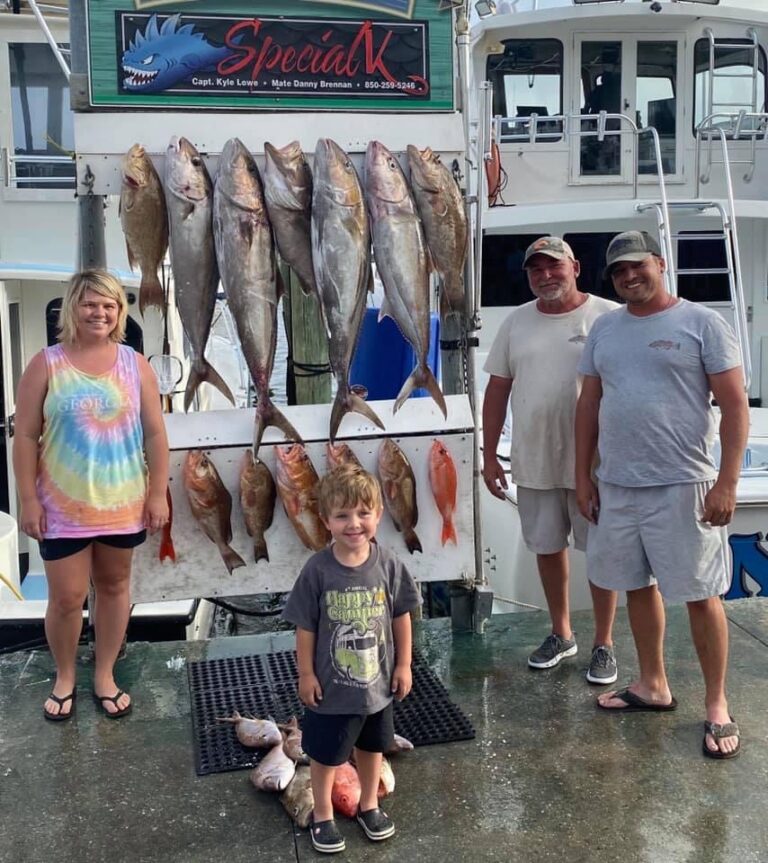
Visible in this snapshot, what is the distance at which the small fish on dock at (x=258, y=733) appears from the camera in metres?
3.35

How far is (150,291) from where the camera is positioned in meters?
3.80

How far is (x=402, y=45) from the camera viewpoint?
4219 millimetres

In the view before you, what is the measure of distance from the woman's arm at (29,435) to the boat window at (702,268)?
25.1ft

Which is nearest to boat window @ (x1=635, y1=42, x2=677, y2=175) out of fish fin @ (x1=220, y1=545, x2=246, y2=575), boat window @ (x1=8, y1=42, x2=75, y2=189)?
boat window @ (x1=8, y1=42, x2=75, y2=189)

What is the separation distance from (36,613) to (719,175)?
8.98 metres

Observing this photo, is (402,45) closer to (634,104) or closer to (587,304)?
(587,304)

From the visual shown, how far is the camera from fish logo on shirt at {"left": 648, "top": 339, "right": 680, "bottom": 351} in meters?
3.34

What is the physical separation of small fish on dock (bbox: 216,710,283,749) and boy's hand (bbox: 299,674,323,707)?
710 millimetres

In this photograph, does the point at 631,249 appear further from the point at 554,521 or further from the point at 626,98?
the point at 626,98

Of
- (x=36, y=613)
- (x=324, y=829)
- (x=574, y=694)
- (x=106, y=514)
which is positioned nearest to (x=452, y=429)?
(x=574, y=694)

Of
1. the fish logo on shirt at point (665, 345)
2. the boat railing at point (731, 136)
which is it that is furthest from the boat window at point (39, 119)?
the fish logo on shirt at point (665, 345)

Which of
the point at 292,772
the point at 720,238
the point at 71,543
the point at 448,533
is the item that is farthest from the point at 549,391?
the point at 720,238

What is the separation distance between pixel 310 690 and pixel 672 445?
5.25ft

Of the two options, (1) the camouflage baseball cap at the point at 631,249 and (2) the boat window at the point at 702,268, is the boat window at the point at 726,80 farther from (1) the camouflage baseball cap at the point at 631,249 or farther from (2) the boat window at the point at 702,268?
(1) the camouflage baseball cap at the point at 631,249
